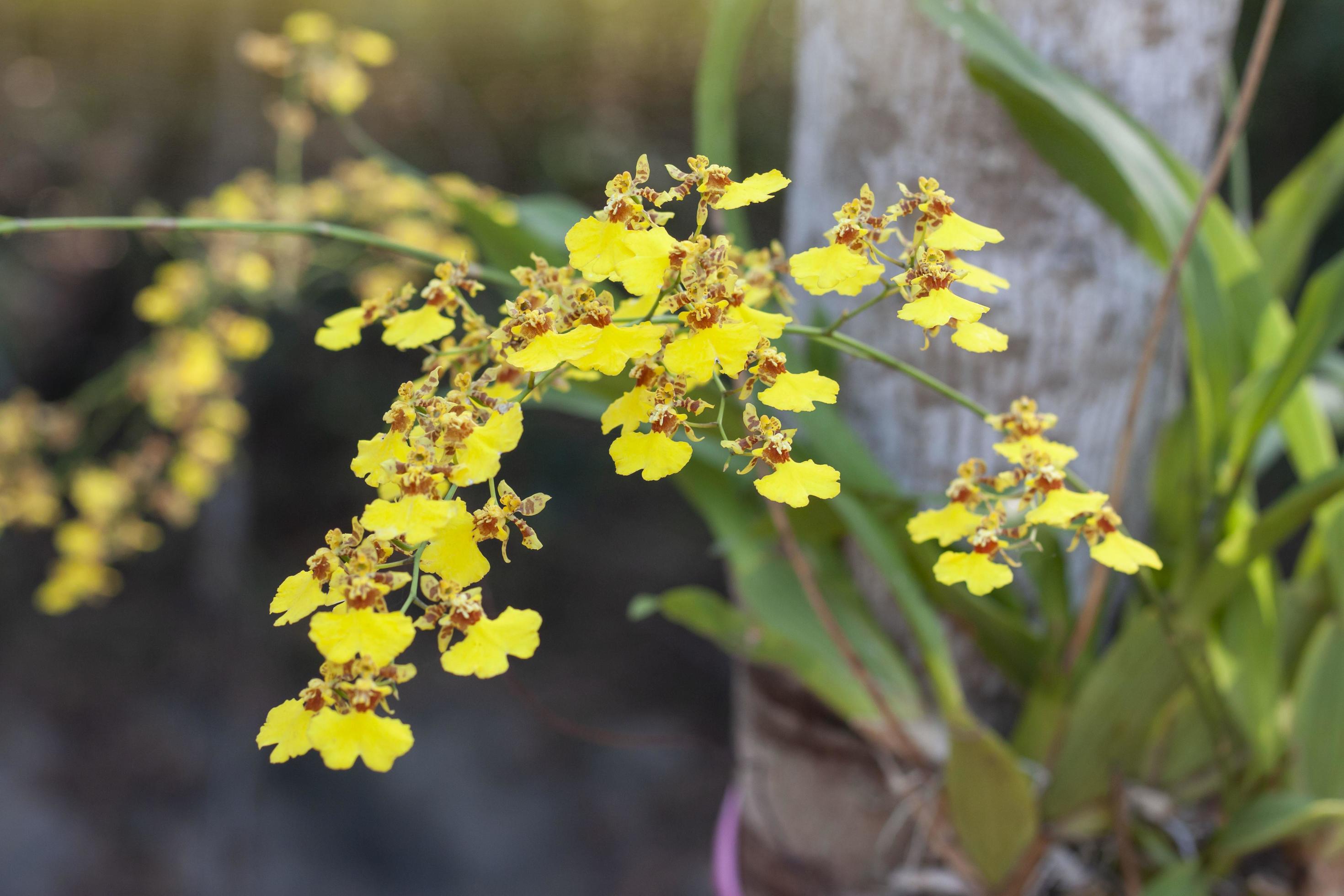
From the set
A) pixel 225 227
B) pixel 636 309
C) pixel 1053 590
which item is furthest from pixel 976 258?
pixel 225 227

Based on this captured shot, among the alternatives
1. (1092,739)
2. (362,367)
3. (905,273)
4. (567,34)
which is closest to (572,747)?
(362,367)

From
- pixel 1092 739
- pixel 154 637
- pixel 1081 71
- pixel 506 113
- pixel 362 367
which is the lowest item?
pixel 1092 739

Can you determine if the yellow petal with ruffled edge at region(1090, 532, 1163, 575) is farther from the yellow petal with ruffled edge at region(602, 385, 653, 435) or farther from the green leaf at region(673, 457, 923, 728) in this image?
the green leaf at region(673, 457, 923, 728)

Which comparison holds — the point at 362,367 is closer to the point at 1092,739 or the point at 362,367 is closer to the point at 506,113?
the point at 506,113

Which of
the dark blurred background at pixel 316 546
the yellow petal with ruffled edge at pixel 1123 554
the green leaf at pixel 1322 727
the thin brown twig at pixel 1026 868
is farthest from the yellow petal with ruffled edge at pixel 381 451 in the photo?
the dark blurred background at pixel 316 546

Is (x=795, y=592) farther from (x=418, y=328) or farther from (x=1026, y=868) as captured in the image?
(x=418, y=328)

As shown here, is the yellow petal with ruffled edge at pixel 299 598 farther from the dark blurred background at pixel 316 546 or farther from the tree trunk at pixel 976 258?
the dark blurred background at pixel 316 546

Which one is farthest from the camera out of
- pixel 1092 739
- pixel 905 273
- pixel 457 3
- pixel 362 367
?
pixel 362 367
